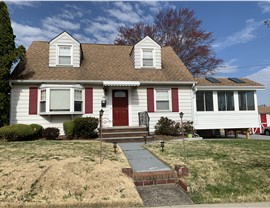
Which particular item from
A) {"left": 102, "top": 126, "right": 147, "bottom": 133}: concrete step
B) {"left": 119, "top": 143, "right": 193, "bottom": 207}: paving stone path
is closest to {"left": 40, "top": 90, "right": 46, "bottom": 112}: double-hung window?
{"left": 102, "top": 126, "right": 147, "bottom": 133}: concrete step

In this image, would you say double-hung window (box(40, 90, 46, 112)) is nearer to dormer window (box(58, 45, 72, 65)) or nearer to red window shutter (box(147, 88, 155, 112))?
dormer window (box(58, 45, 72, 65))

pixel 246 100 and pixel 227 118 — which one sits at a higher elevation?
pixel 246 100

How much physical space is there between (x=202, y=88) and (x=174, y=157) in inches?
343

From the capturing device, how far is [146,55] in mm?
14742

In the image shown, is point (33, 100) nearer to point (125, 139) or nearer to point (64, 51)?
point (64, 51)

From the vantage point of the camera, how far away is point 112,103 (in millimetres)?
13352

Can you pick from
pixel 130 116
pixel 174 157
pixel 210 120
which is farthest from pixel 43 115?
pixel 210 120

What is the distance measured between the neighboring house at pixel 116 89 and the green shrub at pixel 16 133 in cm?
138

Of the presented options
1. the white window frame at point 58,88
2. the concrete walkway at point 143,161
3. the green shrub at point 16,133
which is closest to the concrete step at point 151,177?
the concrete walkway at point 143,161

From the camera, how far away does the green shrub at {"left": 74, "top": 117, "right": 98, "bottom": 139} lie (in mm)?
11344

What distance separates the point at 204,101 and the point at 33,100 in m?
10.7

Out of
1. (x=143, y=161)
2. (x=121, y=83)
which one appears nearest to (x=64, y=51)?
(x=121, y=83)

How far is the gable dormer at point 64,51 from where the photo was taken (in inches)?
530

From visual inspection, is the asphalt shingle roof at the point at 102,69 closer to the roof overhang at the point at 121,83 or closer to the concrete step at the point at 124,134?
the roof overhang at the point at 121,83
